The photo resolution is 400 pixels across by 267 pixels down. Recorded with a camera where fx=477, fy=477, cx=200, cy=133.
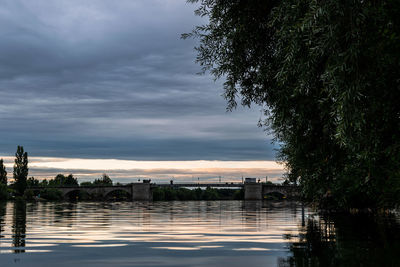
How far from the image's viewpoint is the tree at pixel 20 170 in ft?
554

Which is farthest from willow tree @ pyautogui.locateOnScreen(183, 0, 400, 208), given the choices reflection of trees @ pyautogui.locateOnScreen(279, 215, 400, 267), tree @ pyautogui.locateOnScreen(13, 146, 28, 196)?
tree @ pyautogui.locateOnScreen(13, 146, 28, 196)

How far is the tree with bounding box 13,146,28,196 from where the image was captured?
169 meters

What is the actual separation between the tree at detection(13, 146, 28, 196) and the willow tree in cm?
16051

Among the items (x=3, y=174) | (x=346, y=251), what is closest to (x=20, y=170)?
(x=3, y=174)

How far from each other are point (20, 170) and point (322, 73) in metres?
172

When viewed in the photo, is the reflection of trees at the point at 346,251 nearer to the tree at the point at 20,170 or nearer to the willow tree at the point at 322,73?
the willow tree at the point at 322,73

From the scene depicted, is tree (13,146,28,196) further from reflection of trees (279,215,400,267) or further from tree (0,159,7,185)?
reflection of trees (279,215,400,267)

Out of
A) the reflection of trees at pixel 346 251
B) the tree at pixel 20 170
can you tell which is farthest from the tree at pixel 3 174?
the reflection of trees at pixel 346 251

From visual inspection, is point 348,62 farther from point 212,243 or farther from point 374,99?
point 212,243

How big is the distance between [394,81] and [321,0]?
3.20 metres

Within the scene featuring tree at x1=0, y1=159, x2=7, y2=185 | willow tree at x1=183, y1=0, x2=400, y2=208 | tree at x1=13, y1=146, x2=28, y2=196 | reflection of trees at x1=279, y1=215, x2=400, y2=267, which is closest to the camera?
willow tree at x1=183, y1=0, x2=400, y2=208

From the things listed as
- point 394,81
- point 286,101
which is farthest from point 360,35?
point 286,101

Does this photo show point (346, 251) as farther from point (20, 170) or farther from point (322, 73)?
point (20, 170)

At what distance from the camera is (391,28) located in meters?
12.2
